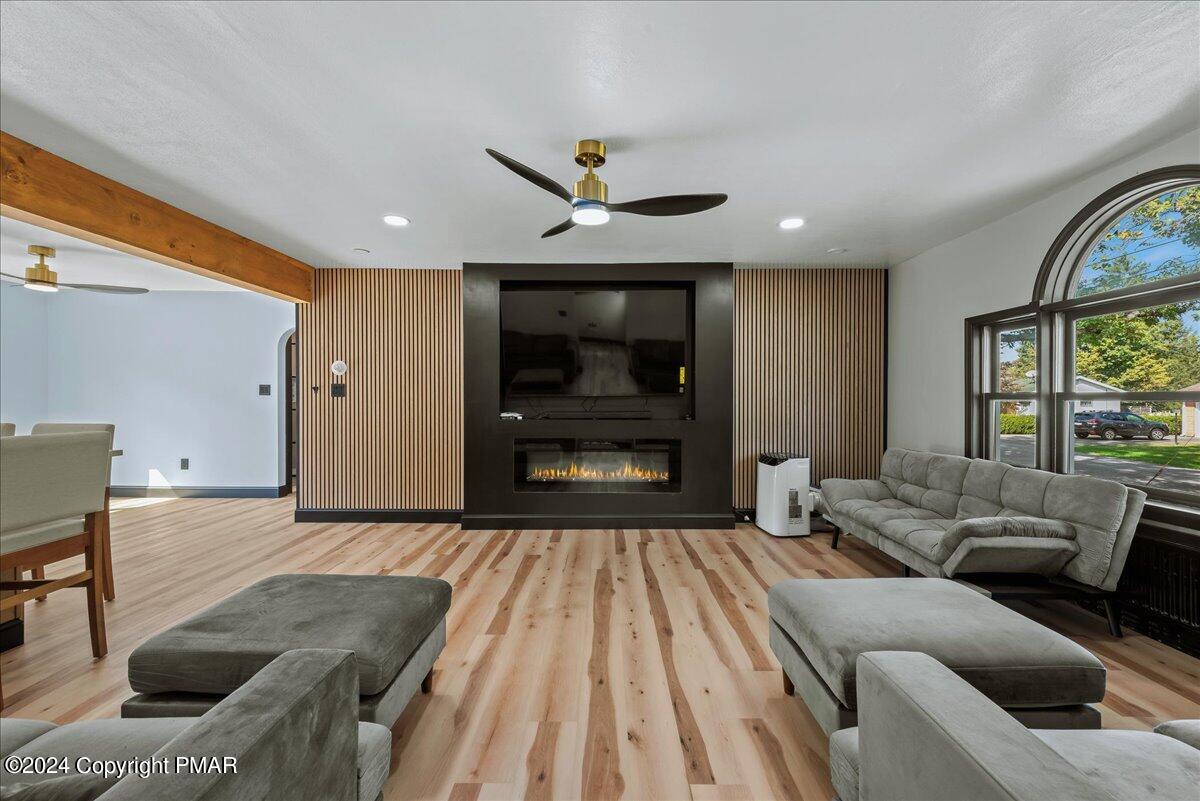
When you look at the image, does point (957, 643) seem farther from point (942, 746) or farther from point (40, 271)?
point (40, 271)

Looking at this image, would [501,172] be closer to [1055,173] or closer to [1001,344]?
[1055,173]

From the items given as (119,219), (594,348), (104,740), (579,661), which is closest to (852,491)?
(594,348)

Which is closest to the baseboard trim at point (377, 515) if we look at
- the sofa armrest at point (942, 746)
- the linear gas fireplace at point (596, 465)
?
the linear gas fireplace at point (596, 465)

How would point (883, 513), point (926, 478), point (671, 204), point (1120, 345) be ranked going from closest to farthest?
1. point (671, 204)
2. point (1120, 345)
3. point (883, 513)
4. point (926, 478)

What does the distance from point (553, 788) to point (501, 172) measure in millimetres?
2786

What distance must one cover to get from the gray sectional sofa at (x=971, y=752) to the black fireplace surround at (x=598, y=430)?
3.40m

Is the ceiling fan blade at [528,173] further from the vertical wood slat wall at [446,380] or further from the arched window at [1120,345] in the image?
the arched window at [1120,345]

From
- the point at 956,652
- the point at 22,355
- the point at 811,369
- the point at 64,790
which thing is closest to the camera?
the point at 64,790

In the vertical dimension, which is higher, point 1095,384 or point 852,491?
point 1095,384

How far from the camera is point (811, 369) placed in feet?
16.3

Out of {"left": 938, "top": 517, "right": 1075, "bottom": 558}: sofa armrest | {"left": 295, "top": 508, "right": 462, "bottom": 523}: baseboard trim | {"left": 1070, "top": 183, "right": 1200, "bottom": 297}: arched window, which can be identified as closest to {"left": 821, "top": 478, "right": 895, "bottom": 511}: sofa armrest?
{"left": 938, "top": 517, "right": 1075, "bottom": 558}: sofa armrest

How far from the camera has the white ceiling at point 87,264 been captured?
12.8ft

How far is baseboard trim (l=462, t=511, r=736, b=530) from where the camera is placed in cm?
466

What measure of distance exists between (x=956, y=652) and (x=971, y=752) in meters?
0.94
